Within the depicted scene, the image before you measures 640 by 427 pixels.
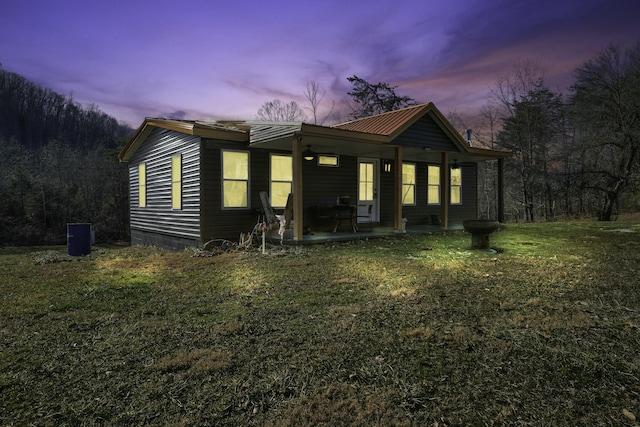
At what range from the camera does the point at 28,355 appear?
2.75 m

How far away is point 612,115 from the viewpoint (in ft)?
58.3

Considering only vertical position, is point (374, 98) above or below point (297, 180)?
above

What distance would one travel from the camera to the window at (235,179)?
886 cm

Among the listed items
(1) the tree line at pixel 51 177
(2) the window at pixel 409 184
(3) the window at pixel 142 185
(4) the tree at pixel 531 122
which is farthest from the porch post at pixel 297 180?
(4) the tree at pixel 531 122

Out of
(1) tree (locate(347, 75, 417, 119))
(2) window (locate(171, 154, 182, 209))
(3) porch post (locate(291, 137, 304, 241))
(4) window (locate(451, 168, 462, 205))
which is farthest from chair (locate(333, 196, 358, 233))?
(1) tree (locate(347, 75, 417, 119))

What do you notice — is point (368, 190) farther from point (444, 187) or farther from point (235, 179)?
point (235, 179)

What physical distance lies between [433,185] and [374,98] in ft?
48.9

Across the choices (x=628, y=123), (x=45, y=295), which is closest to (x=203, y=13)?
(x=45, y=295)

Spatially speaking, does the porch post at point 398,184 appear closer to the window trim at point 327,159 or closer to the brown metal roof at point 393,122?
the brown metal roof at point 393,122

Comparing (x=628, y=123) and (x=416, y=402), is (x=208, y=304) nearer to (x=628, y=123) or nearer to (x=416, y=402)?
(x=416, y=402)

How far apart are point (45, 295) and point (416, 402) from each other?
4.80 meters

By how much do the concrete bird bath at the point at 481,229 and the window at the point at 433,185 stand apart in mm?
5842

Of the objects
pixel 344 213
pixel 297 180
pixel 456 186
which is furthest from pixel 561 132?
pixel 297 180

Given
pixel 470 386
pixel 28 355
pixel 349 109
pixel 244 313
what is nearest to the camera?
pixel 470 386
